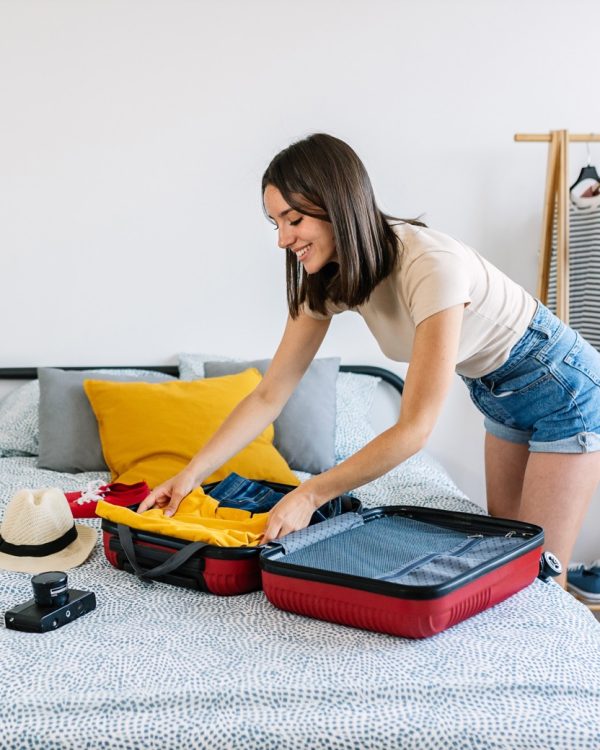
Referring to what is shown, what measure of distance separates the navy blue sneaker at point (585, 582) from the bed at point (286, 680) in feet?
4.21

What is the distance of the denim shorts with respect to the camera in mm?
1650

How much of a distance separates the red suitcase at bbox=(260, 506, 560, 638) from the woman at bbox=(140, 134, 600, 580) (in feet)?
0.35

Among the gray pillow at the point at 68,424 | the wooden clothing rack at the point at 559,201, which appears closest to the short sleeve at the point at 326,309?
the gray pillow at the point at 68,424

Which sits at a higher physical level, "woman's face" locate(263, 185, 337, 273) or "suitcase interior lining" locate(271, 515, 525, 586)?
"woman's face" locate(263, 185, 337, 273)

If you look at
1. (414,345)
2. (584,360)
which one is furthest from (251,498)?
(584,360)

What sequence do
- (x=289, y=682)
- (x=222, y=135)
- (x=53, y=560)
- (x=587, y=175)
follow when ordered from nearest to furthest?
1. (x=289, y=682)
2. (x=53, y=560)
3. (x=587, y=175)
4. (x=222, y=135)

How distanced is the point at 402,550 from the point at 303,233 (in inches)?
24.2

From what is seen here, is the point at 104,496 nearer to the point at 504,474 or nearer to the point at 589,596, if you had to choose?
the point at 504,474

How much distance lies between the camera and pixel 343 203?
1.49 meters

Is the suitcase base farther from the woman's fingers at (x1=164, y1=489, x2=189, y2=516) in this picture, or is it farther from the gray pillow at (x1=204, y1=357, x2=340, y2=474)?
the gray pillow at (x1=204, y1=357, x2=340, y2=474)

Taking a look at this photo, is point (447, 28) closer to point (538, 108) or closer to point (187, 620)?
point (538, 108)

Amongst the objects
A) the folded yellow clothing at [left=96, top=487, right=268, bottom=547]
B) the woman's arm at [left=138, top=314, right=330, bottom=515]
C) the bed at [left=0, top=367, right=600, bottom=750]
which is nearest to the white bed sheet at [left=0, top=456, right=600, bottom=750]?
the bed at [left=0, top=367, right=600, bottom=750]

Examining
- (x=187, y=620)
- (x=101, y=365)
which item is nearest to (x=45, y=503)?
(x=187, y=620)

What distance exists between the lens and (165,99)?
109 inches
